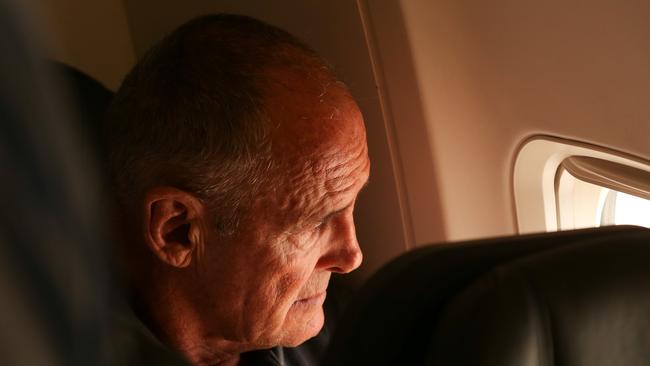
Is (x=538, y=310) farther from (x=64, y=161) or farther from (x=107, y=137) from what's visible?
(x=107, y=137)

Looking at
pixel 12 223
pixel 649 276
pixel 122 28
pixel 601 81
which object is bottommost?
pixel 649 276

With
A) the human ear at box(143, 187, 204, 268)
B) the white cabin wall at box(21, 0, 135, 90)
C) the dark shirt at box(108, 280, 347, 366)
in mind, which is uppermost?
the white cabin wall at box(21, 0, 135, 90)

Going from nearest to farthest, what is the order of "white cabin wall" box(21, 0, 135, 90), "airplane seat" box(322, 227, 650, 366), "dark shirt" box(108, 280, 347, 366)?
"airplane seat" box(322, 227, 650, 366) < "dark shirt" box(108, 280, 347, 366) < "white cabin wall" box(21, 0, 135, 90)

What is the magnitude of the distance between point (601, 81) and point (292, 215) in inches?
20.7

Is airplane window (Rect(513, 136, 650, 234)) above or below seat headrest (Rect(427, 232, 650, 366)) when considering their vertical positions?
below

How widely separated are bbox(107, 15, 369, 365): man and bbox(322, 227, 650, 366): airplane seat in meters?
0.51

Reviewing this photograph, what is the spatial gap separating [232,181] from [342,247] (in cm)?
21

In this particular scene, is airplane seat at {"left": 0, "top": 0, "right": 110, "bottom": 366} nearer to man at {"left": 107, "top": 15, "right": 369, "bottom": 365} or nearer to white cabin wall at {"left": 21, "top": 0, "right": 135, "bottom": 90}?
man at {"left": 107, "top": 15, "right": 369, "bottom": 365}

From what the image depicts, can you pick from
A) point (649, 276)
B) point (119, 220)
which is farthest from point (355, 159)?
point (649, 276)

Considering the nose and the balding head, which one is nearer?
the balding head

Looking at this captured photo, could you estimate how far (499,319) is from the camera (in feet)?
2.38

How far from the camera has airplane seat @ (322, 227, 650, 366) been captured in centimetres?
71

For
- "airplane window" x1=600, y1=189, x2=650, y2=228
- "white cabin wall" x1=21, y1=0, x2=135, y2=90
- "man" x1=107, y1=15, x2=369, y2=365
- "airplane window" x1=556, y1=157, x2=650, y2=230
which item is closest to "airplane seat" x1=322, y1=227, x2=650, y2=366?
"man" x1=107, y1=15, x2=369, y2=365

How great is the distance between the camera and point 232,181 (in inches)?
48.1
